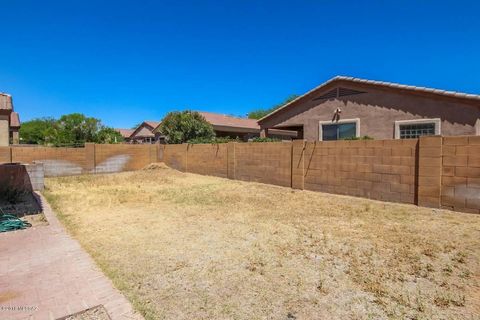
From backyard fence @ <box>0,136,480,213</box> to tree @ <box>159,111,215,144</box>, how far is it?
5.50 m

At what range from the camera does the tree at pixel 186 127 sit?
2241 centimetres

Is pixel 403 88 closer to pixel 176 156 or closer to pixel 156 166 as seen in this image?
pixel 176 156

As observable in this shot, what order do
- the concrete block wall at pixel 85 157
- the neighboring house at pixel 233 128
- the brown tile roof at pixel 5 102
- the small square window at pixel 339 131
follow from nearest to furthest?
the brown tile roof at pixel 5 102 < the small square window at pixel 339 131 < the concrete block wall at pixel 85 157 < the neighboring house at pixel 233 128

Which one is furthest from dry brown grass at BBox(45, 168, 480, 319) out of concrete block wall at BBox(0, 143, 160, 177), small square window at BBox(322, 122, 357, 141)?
concrete block wall at BBox(0, 143, 160, 177)

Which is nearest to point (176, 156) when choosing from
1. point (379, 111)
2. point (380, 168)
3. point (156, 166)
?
point (156, 166)

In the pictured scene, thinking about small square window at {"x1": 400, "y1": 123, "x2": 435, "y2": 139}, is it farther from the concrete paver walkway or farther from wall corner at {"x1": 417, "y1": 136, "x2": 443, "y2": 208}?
the concrete paver walkway

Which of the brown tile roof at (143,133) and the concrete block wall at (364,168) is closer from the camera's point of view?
the concrete block wall at (364,168)

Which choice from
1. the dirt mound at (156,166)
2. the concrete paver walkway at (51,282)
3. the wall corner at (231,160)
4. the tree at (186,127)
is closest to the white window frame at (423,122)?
the wall corner at (231,160)

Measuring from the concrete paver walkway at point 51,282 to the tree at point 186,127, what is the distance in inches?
697

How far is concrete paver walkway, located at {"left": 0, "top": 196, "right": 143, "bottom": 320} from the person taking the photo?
291 cm

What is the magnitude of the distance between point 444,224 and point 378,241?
2.13 meters

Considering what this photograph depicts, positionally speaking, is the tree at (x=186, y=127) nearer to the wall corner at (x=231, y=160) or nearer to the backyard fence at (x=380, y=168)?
the wall corner at (x=231, y=160)

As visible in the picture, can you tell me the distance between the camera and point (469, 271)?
3785 millimetres

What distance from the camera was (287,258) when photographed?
14.1 ft
